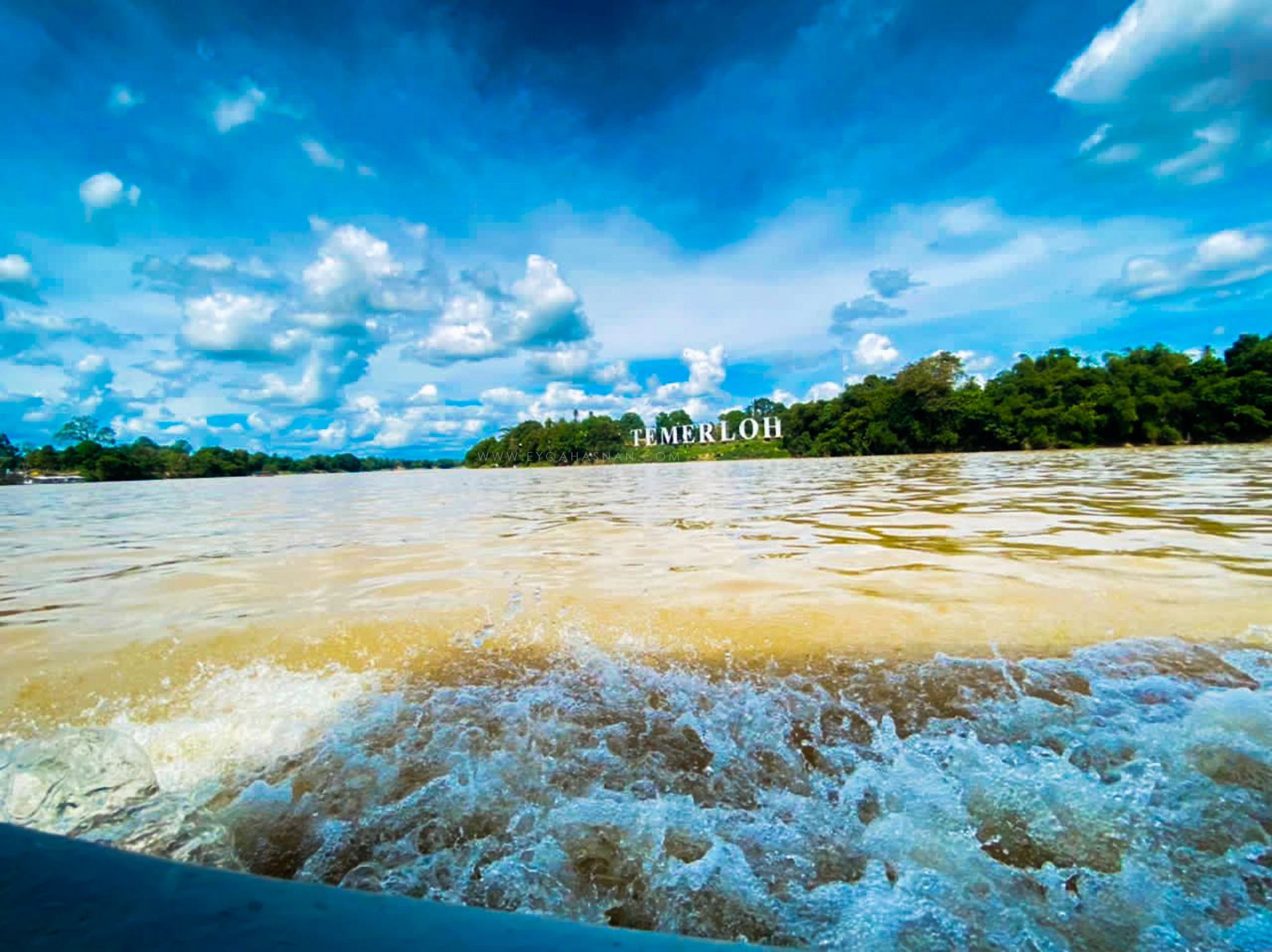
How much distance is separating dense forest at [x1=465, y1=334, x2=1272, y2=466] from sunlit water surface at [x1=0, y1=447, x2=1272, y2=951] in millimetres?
59620

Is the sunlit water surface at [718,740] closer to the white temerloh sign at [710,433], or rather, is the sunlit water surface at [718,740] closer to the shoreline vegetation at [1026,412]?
the shoreline vegetation at [1026,412]

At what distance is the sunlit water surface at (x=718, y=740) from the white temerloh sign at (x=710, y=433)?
81.6m

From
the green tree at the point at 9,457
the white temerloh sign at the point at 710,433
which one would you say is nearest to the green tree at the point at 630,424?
the white temerloh sign at the point at 710,433

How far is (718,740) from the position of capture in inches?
90.3

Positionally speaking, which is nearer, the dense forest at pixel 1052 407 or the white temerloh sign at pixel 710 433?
the dense forest at pixel 1052 407

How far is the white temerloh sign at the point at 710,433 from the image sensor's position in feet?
328

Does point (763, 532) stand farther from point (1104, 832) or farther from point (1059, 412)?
point (1059, 412)

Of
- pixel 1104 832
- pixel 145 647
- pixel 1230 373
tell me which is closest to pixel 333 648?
pixel 145 647

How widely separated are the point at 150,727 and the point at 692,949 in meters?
2.95

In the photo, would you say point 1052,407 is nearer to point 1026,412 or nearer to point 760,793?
point 1026,412

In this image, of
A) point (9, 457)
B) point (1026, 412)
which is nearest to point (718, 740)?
point (1026, 412)

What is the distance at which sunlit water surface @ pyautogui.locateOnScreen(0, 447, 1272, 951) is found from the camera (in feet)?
5.12

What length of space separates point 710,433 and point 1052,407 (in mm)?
62276

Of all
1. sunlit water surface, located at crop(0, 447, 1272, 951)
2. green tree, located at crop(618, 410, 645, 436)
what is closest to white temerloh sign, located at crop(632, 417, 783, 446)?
green tree, located at crop(618, 410, 645, 436)
